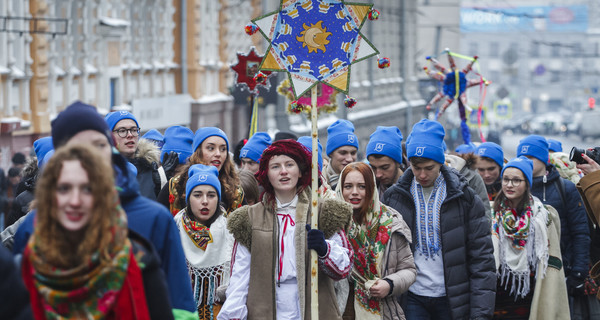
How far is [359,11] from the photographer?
6441mm

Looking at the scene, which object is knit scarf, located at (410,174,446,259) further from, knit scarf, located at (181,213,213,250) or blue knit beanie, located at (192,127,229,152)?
blue knit beanie, located at (192,127,229,152)

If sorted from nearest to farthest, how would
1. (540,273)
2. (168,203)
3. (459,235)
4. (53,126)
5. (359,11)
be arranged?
(53,126)
(359,11)
(459,235)
(168,203)
(540,273)

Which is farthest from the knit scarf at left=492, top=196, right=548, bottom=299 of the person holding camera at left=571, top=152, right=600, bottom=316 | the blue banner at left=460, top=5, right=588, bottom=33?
the blue banner at left=460, top=5, right=588, bottom=33

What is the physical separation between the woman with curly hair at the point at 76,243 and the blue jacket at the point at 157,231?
365 millimetres

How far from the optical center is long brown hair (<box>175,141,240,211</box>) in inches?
290

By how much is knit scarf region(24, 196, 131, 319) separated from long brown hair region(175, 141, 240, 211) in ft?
11.8

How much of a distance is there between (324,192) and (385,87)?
123ft

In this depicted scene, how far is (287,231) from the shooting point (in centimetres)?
582

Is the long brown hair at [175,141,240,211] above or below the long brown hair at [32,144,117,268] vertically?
below

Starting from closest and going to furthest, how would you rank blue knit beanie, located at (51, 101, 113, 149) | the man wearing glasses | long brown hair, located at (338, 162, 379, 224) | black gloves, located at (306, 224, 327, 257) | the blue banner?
blue knit beanie, located at (51, 101, 113, 149) < black gloves, located at (306, 224, 327, 257) < long brown hair, located at (338, 162, 379, 224) < the man wearing glasses < the blue banner

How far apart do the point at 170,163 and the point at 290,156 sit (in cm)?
285

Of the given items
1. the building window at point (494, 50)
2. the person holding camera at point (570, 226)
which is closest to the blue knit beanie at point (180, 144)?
the person holding camera at point (570, 226)

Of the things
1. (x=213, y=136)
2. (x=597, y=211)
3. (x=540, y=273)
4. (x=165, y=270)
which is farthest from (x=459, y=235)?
(x=165, y=270)

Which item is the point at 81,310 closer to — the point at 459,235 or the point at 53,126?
the point at 53,126
